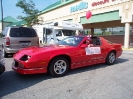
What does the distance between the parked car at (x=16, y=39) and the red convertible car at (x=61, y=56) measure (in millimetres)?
2772

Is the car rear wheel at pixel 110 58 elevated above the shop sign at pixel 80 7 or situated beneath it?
situated beneath

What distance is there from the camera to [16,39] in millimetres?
7742

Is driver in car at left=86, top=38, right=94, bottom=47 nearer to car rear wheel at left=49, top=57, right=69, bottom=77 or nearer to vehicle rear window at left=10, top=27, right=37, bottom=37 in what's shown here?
car rear wheel at left=49, top=57, right=69, bottom=77

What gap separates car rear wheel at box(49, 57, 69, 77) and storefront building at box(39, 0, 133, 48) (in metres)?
11.1

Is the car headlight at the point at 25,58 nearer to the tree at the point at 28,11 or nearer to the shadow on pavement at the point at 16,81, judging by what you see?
the shadow on pavement at the point at 16,81

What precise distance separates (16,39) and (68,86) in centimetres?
487

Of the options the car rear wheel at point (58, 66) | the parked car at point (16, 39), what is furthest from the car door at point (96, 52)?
the parked car at point (16, 39)

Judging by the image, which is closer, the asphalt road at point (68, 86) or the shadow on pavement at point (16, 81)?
the asphalt road at point (68, 86)

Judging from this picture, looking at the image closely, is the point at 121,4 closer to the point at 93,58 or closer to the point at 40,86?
the point at 93,58

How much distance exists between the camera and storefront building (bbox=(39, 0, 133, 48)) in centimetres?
1415

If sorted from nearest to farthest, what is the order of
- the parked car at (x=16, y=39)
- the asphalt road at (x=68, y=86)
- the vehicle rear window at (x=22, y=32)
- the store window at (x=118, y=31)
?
the asphalt road at (x=68, y=86) < the parked car at (x=16, y=39) < the vehicle rear window at (x=22, y=32) < the store window at (x=118, y=31)

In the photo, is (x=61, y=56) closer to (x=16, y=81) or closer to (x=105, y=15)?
(x=16, y=81)

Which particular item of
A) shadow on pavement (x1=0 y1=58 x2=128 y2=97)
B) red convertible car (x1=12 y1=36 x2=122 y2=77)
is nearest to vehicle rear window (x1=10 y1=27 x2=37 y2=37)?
red convertible car (x1=12 y1=36 x2=122 y2=77)

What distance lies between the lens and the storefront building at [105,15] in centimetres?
1415
